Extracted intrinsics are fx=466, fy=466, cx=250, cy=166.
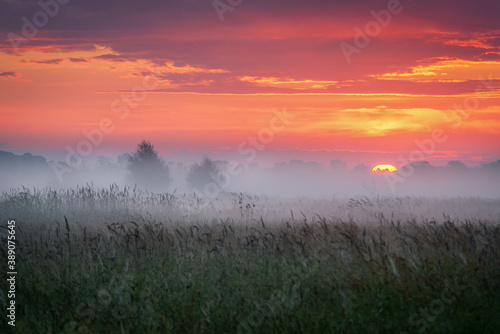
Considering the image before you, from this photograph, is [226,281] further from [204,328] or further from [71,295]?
[71,295]

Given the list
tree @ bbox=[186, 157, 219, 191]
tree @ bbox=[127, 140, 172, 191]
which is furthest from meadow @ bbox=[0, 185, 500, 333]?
tree @ bbox=[186, 157, 219, 191]

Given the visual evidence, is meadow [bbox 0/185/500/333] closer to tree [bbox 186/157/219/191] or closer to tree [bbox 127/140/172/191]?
tree [bbox 127/140/172/191]

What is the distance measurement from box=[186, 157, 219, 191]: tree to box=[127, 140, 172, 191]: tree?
515 centimetres


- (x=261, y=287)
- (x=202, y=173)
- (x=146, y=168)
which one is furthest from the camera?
(x=202, y=173)

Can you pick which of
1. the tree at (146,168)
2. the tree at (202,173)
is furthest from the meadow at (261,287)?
the tree at (202,173)

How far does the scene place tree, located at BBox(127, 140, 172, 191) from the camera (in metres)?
45.2

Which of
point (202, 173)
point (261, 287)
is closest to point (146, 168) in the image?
point (202, 173)

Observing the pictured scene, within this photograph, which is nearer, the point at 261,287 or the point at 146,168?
the point at 261,287

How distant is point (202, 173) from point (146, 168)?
778 centimetres

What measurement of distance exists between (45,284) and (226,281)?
2802 mm

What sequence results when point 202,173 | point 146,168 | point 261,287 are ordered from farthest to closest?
point 202,173
point 146,168
point 261,287

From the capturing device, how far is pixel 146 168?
45.4 metres

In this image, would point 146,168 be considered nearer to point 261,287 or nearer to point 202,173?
point 202,173

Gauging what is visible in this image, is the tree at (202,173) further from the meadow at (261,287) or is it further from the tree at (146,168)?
the meadow at (261,287)
